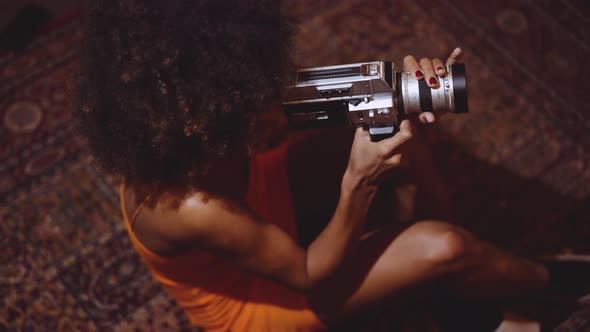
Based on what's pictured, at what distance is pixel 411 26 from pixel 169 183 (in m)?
1.04

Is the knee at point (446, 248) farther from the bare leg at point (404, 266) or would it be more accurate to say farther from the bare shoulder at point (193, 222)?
the bare shoulder at point (193, 222)

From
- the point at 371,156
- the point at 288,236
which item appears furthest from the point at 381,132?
the point at 288,236

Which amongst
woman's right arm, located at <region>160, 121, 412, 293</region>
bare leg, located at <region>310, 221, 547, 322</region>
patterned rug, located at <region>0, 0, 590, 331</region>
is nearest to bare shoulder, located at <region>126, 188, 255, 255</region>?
woman's right arm, located at <region>160, 121, 412, 293</region>

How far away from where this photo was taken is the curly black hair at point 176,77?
2.28ft

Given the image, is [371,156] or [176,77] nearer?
[176,77]

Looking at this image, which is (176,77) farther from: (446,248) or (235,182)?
(446,248)

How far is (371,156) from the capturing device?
0.90 meters

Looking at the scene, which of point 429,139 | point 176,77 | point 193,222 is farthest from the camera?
point 429,139

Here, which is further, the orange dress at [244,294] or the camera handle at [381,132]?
the orange dress at [244,294]

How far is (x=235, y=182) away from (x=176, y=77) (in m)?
0.31

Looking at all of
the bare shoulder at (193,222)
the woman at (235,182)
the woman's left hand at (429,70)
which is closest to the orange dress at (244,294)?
the woman at (235,182)

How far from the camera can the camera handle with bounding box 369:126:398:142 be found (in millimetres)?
887

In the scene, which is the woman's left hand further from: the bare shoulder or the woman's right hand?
the bare shoulder

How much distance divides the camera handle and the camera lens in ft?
0.11
